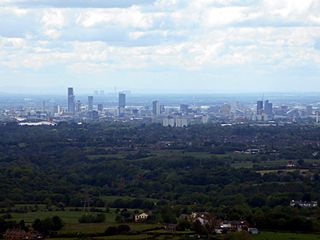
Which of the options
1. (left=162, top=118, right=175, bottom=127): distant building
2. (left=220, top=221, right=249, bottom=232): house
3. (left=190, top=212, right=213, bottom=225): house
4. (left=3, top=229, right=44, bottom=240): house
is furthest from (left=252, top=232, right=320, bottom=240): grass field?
(left=162, top=118, right=175, bottom=127): distant building

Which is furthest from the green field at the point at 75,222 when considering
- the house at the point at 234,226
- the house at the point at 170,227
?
the house at the point at 234,226

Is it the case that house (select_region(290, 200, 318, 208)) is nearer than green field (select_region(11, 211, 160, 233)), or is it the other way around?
green field (select_region(11, 211, 160, 233))

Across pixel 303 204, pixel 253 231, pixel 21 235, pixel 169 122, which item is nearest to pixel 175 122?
pixel 169 122

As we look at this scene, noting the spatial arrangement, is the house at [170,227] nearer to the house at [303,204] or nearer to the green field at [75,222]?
the green field at [75,222]

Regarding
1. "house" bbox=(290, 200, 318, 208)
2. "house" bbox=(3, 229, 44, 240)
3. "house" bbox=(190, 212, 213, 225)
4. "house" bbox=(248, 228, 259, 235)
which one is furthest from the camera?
"house" bbox=(290, 200, 318, 208)

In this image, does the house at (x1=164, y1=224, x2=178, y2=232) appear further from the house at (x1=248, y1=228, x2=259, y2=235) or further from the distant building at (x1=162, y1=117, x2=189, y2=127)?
the distant building at (x1=162, y1=117, x2=189, y2=127)

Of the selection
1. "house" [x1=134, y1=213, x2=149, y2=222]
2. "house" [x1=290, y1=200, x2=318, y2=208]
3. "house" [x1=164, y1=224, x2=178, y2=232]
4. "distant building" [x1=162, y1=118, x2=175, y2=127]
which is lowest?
"distant building" [x1=162, y1=118, x2=175, y2=127]

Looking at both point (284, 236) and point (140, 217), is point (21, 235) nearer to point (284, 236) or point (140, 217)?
point (140, 217)

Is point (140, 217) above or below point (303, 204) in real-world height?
above

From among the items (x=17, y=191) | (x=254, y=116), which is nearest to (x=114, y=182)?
(x=17, y=191)
